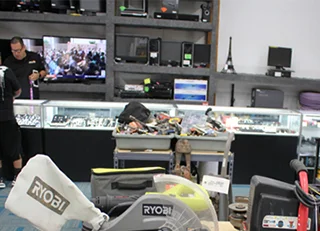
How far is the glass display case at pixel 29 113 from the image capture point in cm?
356

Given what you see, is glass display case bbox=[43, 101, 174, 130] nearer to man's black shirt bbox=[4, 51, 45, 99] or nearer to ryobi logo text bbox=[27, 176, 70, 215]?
man's black shirt bbox=[4, 51, 45, 99]

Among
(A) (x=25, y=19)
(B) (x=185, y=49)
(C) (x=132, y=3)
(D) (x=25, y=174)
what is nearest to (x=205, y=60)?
(B) (x=185, y=49)

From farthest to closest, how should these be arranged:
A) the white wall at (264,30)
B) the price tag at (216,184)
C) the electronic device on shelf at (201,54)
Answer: the white wall at (264,30) < the electronic device on shelf at (201,54) < the price tag at (216,184)

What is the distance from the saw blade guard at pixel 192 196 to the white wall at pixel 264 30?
4.45m

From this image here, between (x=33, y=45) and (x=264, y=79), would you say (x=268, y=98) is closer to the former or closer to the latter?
(x=264, y=79)

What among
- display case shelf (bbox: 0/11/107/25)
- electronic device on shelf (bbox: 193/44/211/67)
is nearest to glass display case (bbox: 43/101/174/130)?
electronic device on shelf (bbox: 193/44/211/67)

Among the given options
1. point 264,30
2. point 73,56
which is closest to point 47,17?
point 73,56

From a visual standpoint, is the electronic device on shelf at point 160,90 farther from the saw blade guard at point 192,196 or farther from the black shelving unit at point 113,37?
the saw blade guard at point 192,196

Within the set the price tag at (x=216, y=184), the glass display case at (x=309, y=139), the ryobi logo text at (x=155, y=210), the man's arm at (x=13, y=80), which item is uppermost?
the man's arm at (x=13, y=80)

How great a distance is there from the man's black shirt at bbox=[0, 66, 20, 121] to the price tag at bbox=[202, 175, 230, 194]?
243 centimetres

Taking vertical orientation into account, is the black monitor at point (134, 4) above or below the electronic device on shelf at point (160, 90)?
above

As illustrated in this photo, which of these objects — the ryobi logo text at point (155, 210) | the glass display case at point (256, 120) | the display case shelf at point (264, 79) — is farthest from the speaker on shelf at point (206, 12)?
the ryobi logo text at point (155, 210)

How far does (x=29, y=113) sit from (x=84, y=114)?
0.61 m

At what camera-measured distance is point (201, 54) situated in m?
4.88
